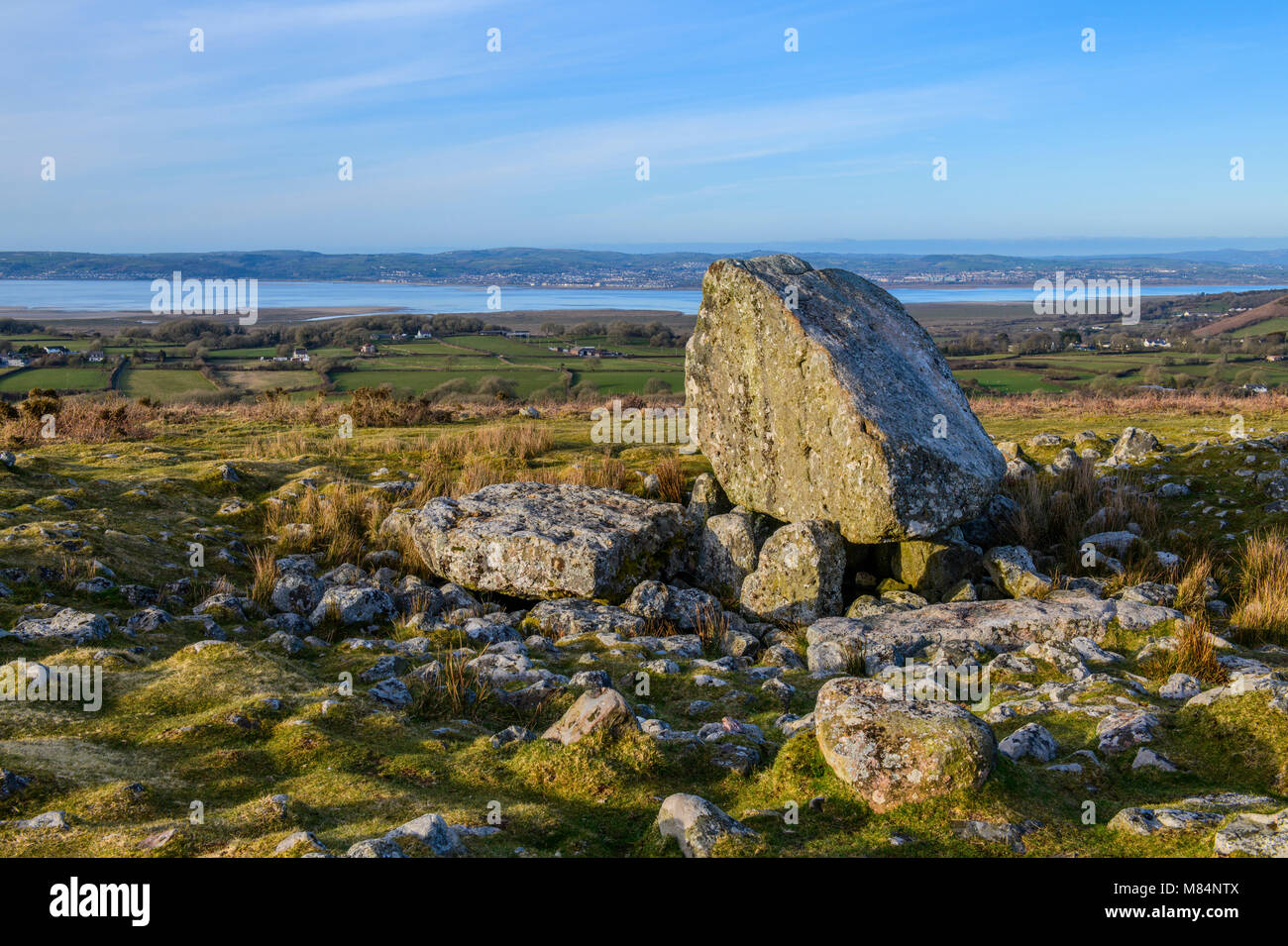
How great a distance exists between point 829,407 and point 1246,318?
116 m

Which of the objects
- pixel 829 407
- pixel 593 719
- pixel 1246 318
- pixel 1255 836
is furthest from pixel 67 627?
pixel 1246 318

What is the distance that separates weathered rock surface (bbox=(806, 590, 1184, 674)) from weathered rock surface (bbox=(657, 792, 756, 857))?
4.71m

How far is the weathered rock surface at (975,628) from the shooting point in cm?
962

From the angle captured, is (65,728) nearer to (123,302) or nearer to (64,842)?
(64,842)

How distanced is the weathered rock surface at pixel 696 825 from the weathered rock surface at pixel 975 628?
4714mm

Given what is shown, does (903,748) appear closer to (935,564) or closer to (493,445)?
(935,564)

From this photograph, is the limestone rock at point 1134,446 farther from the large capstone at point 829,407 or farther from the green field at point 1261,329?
the green field at point 1261,329

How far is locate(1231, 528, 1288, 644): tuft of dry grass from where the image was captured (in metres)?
10.0

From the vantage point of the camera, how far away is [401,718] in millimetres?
7406

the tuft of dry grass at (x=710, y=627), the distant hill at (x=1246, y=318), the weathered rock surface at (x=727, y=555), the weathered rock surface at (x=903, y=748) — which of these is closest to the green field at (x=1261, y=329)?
the distant hill at (x=1246, y=318)

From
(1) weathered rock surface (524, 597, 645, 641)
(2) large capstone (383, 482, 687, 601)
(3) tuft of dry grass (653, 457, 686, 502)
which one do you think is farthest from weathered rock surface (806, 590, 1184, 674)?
(3) tuft of dry grass (653, 457, 686, 502)

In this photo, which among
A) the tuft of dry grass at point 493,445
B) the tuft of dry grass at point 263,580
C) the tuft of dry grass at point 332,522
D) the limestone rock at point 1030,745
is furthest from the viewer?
the tuft of dry grass at point 493,445

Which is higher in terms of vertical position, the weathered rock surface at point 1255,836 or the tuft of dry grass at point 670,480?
the tuft of dry grass at point 670,480

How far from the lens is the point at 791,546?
1200 cm
